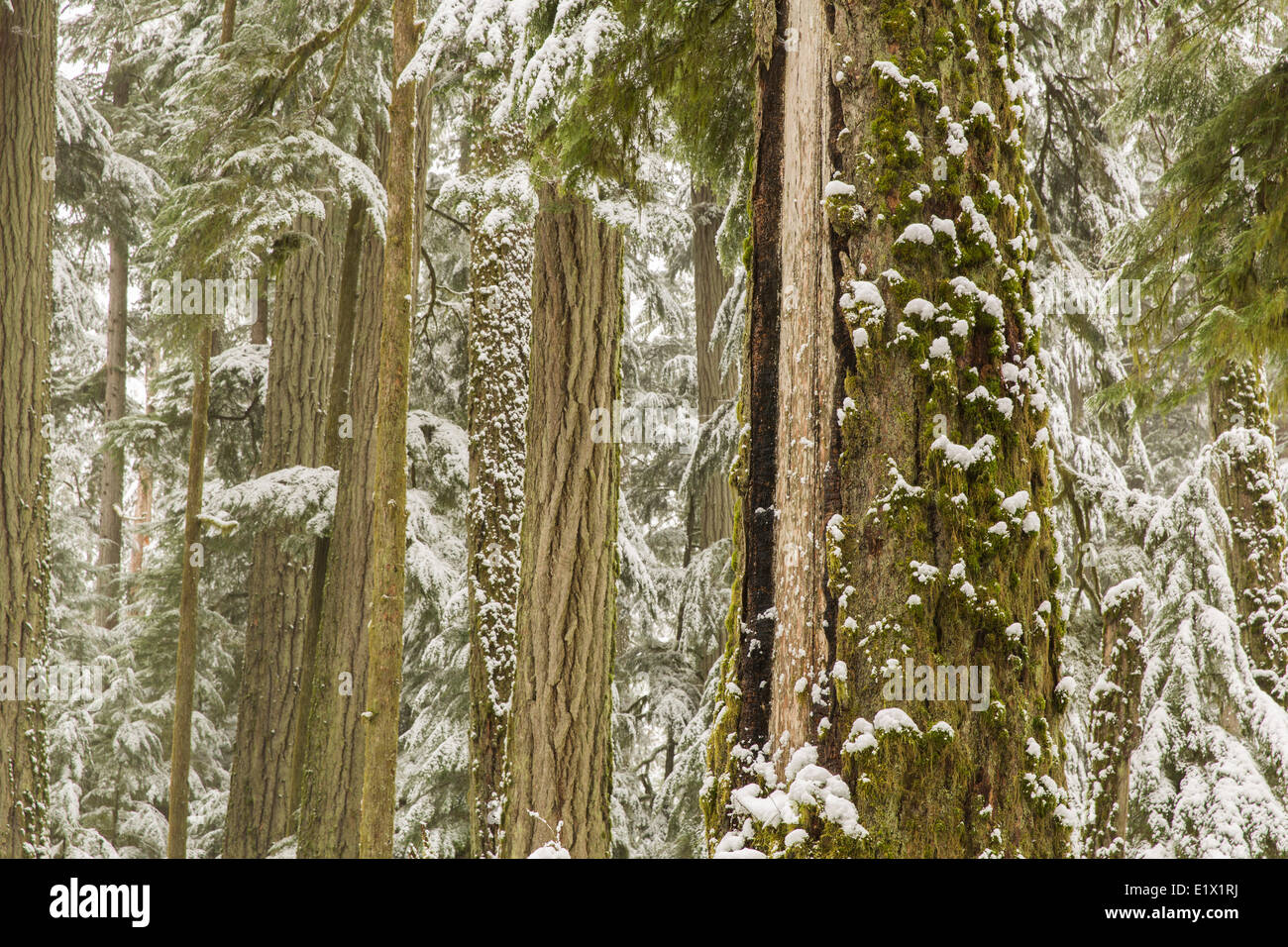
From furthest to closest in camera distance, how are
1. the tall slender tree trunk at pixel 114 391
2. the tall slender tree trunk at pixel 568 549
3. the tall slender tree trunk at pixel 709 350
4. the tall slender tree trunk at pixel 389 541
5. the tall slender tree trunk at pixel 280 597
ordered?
1. the tall slender tree trunk at pixel 114 391
2. the tall slender tree trunk at pixel 709 350
3. the tall slender tree trunk at pixel 280 597
4. the tall slender tree trunk at pixel 568 549
5. the tall slender tree trunk at pixel 389 541

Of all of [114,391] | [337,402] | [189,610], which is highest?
[114,391]

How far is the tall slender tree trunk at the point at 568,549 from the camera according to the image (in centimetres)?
529

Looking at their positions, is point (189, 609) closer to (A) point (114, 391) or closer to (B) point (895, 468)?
(B) point (895, 468)

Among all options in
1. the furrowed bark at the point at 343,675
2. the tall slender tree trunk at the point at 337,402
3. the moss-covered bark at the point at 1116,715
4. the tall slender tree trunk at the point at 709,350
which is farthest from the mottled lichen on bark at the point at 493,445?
the moss-covered bark at the point at 1116,715

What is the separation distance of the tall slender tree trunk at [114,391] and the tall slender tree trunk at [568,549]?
10.3 metres

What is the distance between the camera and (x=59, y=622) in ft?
42.6

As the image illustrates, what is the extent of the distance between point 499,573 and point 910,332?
4971mm

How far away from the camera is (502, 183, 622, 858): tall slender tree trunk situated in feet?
17.3

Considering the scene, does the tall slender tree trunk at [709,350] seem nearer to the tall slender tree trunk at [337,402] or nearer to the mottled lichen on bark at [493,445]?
the mottled lichen on bark at [493,445]

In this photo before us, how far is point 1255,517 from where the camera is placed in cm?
666

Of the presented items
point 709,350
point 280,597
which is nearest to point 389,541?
point 280,597

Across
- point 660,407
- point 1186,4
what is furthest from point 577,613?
point 660,407

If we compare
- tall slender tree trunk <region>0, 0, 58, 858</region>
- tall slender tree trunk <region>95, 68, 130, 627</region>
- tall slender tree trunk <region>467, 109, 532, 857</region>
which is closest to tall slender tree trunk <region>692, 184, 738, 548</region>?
tall slender tree trunk <region>467, 109, 532, 857</region>

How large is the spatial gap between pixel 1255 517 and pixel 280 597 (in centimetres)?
808
